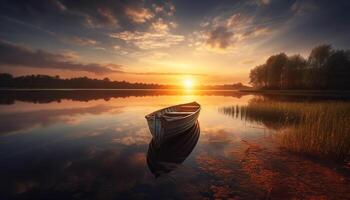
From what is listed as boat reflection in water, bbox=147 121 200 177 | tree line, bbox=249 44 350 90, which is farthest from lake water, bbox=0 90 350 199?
tree line, bbox=249 44 350 90

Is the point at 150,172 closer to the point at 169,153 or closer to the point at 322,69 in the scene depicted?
the point at 169,153

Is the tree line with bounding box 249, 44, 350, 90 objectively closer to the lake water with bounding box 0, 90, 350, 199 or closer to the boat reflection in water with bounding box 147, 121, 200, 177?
the lake water with bounding box 0, 90, 350, 199

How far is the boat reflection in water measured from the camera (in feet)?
32.1

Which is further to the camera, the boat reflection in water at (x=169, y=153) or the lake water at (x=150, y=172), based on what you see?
the boat reflection in water at (x=169, y=153)

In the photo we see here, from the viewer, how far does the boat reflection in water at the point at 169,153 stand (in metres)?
9.80

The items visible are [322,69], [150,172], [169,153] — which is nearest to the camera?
[150,172]

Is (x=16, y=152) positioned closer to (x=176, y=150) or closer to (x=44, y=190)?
(x=44, y=190)

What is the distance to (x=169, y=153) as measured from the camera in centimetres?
1188

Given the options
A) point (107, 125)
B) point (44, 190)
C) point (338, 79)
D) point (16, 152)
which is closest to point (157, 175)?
point (44, 190)

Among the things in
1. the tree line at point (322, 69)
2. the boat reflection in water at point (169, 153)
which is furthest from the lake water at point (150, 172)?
the tree line at point (322, 69)

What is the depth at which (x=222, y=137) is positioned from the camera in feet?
52.0

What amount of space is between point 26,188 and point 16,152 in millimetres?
5765

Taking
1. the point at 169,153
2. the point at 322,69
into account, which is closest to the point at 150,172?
the point at 169,153

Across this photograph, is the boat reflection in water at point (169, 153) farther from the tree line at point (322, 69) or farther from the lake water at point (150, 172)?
the tree line at point (322, 69)
